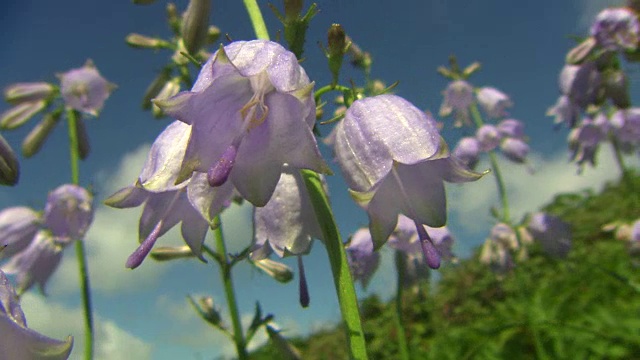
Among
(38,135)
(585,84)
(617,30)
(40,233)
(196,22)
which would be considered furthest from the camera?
(40,233)

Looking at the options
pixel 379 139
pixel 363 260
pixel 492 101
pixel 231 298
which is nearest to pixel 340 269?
pixel 379 139

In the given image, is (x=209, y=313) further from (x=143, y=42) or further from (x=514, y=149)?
(x=514, y=149)

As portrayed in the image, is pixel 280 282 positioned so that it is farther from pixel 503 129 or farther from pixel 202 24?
pixel 503 129

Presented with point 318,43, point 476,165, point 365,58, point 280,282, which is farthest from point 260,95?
point 476,165

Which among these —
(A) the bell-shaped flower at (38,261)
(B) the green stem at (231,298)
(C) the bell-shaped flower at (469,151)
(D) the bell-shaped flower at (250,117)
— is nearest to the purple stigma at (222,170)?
(D) the bell-shaped flower at (250,117)

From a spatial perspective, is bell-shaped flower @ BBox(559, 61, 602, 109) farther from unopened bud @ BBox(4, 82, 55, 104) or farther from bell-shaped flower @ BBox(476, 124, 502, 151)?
unopened bud @ BBox(4, 82, 55, 104)

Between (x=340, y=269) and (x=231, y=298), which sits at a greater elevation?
(x=340, y=269)
